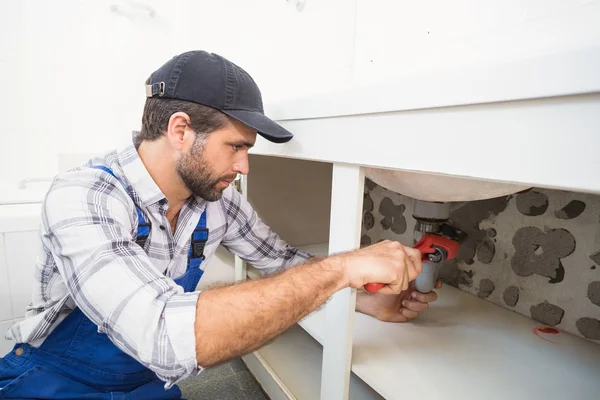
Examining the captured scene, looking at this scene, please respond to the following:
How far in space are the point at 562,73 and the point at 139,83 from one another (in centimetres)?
158

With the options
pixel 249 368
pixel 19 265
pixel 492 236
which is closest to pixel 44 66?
pixel 19 265

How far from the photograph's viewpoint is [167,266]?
74 cm

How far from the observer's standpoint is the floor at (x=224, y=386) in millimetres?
1053

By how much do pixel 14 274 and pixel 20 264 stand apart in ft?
0.11

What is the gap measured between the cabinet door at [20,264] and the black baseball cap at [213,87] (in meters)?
0.78

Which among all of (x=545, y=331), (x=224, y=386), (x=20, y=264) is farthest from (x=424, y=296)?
(x=20, y=264)

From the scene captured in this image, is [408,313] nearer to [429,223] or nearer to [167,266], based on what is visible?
[429,223]

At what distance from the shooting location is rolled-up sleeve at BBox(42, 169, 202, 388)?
0.45 meters

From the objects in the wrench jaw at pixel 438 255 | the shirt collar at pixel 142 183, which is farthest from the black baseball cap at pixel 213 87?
the wrench jaw at pixel 438 255

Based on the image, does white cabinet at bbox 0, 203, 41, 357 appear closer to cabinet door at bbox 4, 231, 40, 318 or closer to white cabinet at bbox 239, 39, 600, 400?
cabinet door at bbox 4, 231, 40, 318

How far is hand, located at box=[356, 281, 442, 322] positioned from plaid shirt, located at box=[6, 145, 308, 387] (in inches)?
17.9

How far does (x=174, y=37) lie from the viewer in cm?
153

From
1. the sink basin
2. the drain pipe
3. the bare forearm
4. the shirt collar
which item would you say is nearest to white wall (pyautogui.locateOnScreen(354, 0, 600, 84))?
the sink basin

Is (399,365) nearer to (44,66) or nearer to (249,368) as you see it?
(249,368)
